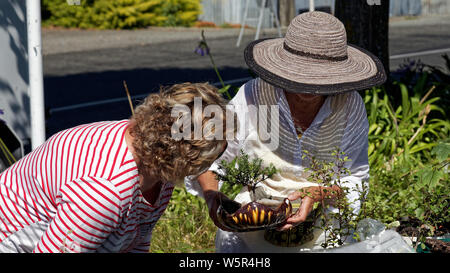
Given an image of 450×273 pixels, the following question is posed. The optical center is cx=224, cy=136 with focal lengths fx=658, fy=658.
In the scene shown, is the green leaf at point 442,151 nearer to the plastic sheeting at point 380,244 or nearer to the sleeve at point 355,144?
the sleeve at point 355,144

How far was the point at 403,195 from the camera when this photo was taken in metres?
3.96

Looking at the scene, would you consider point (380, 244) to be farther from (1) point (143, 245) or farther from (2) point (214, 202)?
(1) point (143, 245)

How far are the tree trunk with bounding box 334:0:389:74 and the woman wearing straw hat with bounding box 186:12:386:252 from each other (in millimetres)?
2876

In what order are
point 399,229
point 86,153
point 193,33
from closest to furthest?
point 86,153 < point 399,229 < point 193,33

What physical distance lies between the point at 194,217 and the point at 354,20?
2.42 metres

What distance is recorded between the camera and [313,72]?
2.60 metres

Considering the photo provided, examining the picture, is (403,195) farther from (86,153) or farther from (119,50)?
(119,50)

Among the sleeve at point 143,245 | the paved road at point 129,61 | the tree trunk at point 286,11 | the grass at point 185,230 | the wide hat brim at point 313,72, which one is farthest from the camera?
the tree trunk at point 286,11

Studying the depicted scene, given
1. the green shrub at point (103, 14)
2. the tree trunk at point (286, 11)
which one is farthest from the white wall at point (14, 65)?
the tree trunk at point (286, 11)

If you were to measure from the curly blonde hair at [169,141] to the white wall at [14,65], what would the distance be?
9.52 ft

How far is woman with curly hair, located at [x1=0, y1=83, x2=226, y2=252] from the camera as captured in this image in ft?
6.52

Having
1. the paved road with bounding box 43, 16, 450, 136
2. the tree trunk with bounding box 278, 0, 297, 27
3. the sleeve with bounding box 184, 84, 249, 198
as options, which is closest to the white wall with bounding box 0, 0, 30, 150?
the paved road with bounding box 43, 16, 450, 136

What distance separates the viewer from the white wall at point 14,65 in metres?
4.69
